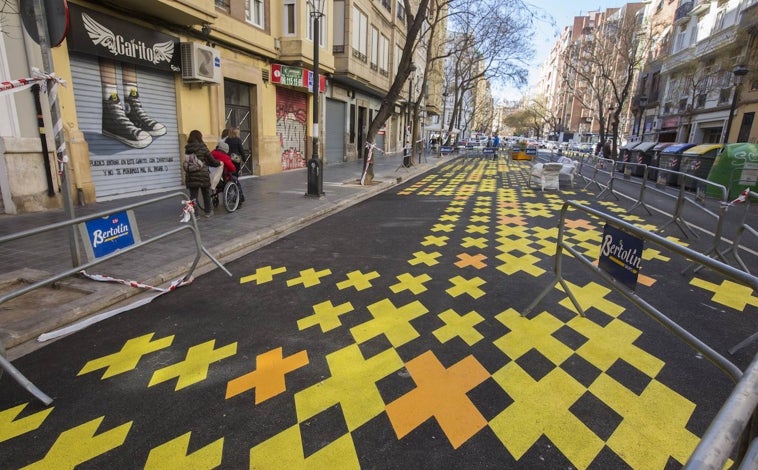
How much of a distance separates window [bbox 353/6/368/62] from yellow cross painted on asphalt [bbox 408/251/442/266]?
15938 millimetres

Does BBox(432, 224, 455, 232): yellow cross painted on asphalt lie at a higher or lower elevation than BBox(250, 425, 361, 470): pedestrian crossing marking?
higher

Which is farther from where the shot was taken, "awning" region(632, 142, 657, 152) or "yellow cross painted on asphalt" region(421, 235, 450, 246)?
"awning" region(632, 142, 657, 152)

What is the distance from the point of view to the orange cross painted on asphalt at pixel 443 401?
97.2 inches

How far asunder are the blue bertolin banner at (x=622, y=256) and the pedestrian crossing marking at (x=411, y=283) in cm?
193

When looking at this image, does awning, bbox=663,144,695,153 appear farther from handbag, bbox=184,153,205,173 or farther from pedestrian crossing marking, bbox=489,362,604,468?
handbag, bbox=184,153,205,173

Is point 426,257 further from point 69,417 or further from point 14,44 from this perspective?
point 14,44

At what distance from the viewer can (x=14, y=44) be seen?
6969 mm

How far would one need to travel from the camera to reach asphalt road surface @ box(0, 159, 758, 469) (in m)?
2.29

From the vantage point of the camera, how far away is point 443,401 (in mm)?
2709

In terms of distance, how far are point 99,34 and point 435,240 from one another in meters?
8.34

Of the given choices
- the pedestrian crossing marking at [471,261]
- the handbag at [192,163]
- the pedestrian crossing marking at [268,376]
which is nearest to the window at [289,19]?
the handbag at [192,163]

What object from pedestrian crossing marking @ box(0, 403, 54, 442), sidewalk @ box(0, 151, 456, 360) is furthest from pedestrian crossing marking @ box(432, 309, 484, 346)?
sidewalk @ box(0, 151, 456, 360)

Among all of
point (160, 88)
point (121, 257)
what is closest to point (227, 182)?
point (121, 257)

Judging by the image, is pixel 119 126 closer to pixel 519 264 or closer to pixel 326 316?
pixel 326 316
